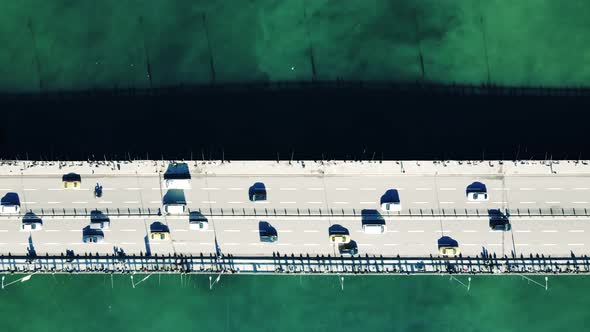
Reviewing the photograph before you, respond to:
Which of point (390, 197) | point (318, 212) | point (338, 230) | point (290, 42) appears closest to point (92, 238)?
point (318, 212)

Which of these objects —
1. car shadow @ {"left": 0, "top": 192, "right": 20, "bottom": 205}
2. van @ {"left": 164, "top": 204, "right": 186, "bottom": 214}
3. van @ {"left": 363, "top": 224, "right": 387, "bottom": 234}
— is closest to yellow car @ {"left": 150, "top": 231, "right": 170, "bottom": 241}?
van @ {"left": 164, "top": 204, "right": 186, "bottom": 214}

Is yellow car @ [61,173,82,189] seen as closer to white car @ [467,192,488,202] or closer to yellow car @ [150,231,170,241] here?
yellow car @ [150,231,170,241]

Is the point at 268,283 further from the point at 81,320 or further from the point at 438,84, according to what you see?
the point at 438,84

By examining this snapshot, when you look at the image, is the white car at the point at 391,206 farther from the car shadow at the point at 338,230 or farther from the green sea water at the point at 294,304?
the green sea water at the point at 294,304

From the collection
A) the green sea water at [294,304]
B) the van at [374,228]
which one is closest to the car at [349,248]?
the van at [374,228]

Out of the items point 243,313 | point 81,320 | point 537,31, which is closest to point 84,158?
point 81,320
